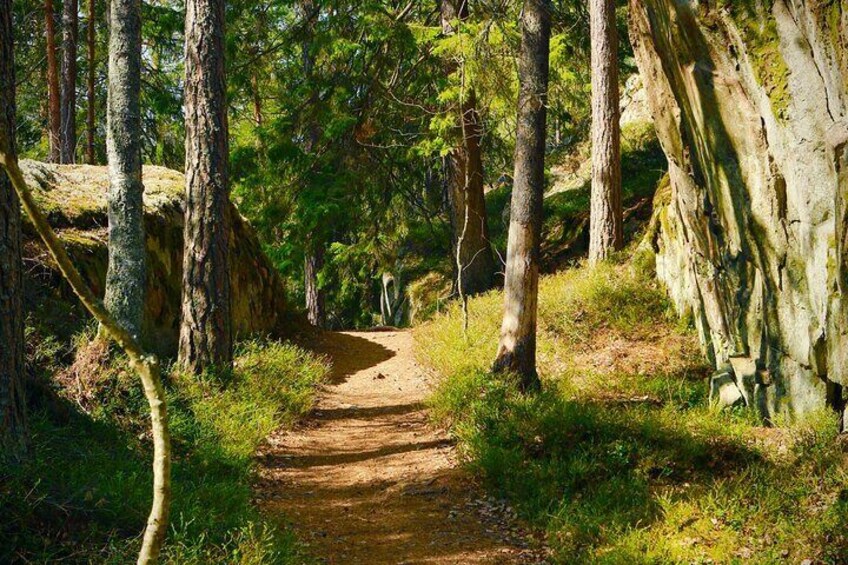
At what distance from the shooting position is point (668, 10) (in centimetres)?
776

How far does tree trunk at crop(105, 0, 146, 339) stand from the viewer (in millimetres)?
8492

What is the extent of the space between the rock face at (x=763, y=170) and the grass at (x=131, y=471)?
5089 millimetres

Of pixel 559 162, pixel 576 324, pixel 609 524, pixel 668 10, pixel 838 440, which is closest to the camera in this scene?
pixel 609 524

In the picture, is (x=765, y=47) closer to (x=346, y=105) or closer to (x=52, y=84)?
(x=346, y=105)

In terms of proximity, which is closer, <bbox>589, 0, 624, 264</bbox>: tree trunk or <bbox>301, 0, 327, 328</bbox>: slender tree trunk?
<bbox>589, 0, 624, 264</bbox>: tree trunk

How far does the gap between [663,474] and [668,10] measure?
4.89 meters

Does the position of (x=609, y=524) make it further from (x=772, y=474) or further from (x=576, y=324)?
(x=576, y=324)

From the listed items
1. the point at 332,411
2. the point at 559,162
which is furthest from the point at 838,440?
the point at 559,162

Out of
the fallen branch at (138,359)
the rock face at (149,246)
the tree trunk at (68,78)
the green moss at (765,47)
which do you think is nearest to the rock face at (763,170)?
the green moss at (765,47)

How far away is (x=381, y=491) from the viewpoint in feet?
24.0

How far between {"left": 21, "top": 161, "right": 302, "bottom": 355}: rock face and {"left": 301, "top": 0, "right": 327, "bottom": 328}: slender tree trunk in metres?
3.38

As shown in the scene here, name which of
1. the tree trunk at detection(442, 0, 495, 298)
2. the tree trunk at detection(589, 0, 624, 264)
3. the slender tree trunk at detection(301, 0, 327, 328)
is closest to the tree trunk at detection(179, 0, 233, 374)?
the slender tree trunk at detection(301, 0, 327, 328)

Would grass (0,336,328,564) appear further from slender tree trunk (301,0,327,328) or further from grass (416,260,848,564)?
slender tree trunk (301,0,327,328)

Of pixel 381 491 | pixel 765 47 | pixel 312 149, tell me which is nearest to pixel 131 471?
pixel 381 491
